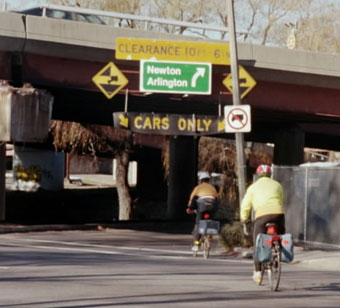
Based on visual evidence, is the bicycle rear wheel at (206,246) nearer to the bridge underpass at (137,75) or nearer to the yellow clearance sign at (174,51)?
the yellow clearance sign at (174,51)

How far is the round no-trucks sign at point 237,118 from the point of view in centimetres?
2546

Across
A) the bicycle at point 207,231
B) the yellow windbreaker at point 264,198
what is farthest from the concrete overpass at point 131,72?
the yellow windbreaker at point 264,198

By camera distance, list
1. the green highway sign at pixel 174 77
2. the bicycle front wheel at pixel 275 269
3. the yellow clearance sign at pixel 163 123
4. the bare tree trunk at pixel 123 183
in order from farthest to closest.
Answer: the bare tree trunk at pixel 123 183 < the green highway sign at pixel 174 77 < the yellow clearance sign at pixel 163 123 < the bicycle front wheel at pixel 275 269

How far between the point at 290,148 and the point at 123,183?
10290mm

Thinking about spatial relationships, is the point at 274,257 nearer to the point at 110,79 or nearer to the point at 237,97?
the point at 237,97

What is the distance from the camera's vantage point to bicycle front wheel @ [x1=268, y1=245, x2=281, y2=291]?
49.0 feet

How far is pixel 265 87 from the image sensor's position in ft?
108

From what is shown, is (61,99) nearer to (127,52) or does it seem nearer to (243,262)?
(127,52)

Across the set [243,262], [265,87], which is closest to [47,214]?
[265,87]

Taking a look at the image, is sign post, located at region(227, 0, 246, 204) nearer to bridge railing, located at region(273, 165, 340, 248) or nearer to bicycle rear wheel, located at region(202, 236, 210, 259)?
bridge railing, located at region(273, 165, 340, 248)

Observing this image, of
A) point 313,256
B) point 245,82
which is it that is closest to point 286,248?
point 313,256

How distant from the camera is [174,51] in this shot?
28875mm

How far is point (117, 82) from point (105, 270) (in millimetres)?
12116

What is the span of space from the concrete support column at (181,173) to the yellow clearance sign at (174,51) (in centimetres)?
1901
